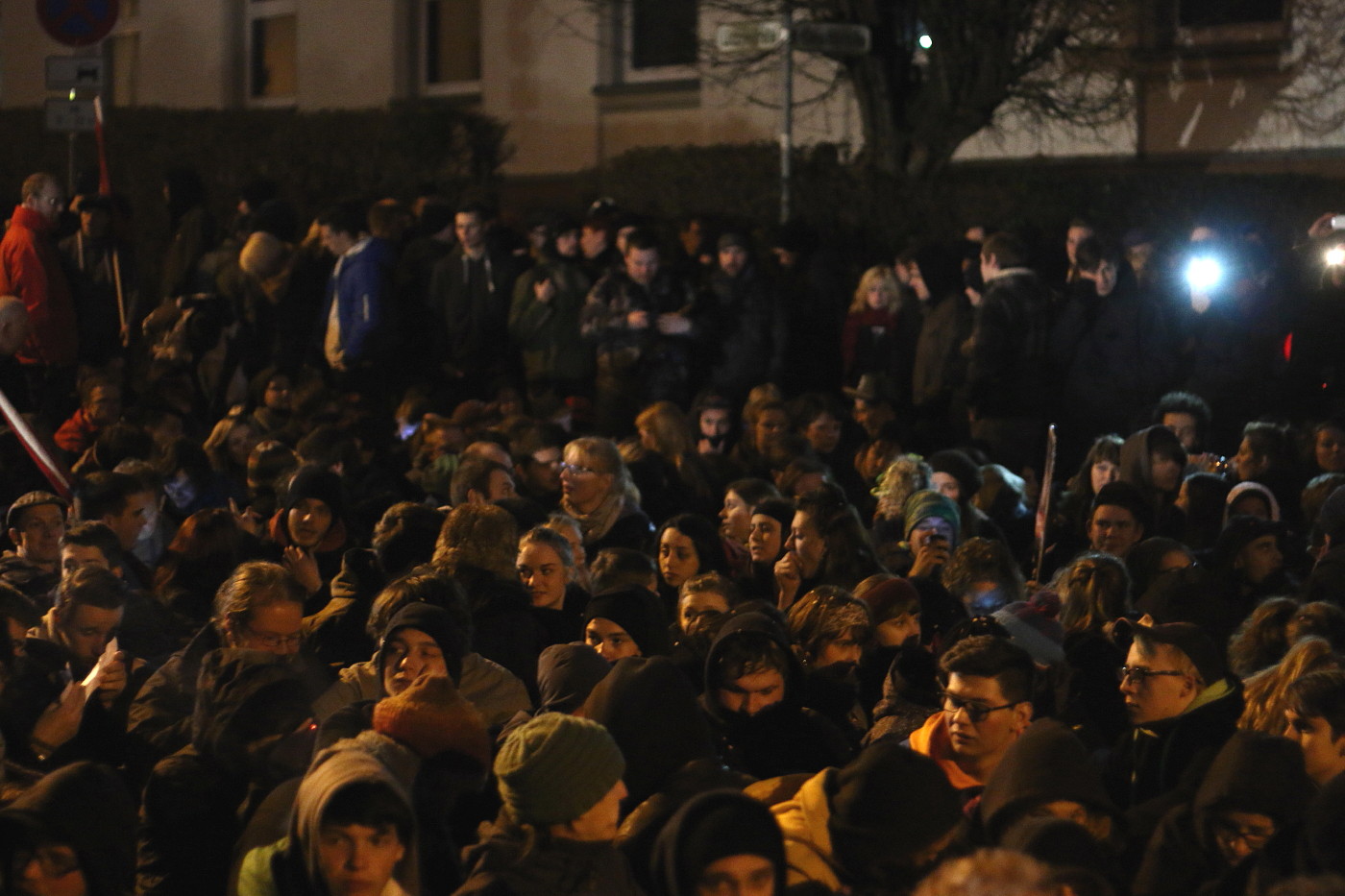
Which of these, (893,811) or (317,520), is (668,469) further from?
(893,811)

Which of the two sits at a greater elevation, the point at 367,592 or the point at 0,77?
the point at 0,77

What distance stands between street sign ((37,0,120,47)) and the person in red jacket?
37.9 inches

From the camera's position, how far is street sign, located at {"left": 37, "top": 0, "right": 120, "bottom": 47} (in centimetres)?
1309

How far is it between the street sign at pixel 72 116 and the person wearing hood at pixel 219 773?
30.1 feet

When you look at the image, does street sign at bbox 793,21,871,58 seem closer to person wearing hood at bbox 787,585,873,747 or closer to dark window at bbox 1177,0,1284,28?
dark window at bbox 1177,0,1284,28

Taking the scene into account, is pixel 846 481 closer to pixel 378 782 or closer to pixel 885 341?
pixel 885 341

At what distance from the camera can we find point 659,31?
2038cm

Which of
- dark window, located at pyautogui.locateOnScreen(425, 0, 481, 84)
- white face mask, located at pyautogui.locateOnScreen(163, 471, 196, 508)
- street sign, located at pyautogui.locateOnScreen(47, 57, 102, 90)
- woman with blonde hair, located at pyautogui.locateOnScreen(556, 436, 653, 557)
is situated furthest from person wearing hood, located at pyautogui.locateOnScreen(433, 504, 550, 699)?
dark window, located at pyautogui.locateOnScreen(425, 0, 481, 84)

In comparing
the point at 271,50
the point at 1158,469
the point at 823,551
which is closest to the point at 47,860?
the point at 823,551

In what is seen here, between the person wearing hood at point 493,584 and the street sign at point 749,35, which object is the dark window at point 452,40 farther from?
the person wearing hood at point 493,584

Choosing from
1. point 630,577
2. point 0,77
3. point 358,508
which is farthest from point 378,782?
point 0,77

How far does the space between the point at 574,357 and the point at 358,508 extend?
13.7ft

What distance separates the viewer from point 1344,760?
16.3 feet

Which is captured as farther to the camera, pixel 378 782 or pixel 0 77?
pixel 0 77
